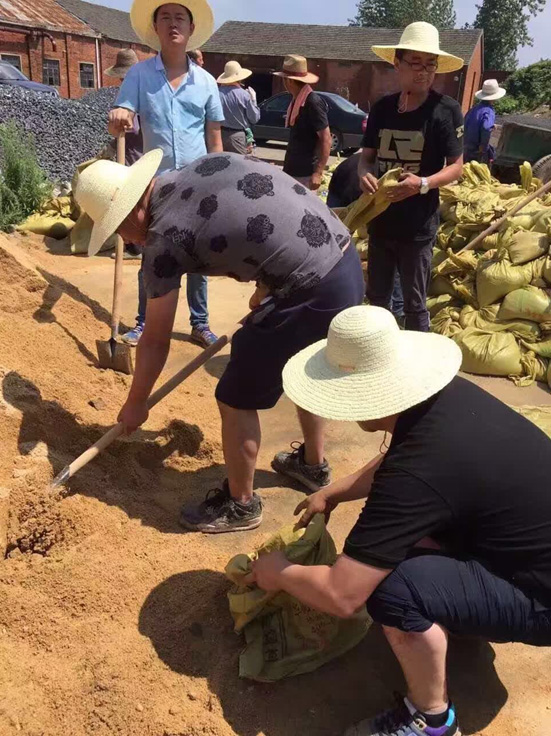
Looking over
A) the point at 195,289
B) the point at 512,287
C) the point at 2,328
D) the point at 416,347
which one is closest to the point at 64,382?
the point at 2,328

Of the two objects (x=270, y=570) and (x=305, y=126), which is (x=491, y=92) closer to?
(x=305, y=126)

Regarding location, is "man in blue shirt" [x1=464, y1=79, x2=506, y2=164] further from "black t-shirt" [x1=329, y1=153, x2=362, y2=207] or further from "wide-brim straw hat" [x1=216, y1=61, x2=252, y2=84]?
"black t-shirt" [x1=329, y1=153, x2=362, y2=207]

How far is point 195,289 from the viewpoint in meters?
4.31

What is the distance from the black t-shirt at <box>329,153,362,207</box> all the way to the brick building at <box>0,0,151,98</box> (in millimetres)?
20005

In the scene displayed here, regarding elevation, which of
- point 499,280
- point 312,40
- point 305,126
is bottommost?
point 499,280

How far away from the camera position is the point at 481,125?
306 inches

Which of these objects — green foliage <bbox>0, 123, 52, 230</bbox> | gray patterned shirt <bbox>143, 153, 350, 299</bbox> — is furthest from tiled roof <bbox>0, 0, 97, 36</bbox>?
gray patterned shirt <bbox>143, 153, 350, 299</bbox>

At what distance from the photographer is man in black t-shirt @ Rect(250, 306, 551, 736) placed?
1542 millimetres

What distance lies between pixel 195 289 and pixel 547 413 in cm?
230

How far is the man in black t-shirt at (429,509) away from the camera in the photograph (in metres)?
A: 1.54

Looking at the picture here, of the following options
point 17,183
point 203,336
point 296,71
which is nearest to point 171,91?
point 203,336

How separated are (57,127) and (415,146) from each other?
7.62 metres

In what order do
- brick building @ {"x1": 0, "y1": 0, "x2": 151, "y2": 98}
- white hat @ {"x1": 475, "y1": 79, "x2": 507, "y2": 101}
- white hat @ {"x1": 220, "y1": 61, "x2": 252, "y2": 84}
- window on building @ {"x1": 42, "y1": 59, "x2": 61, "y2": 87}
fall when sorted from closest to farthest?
white hat @ {"x1": 220, "y1": 61, "x2": 252, "y2": 84} → white hat @ {"x1": 475, "y1": 79, "x2": 507, "y2": 101} → brick building @ {"x1": 0, "y1": 0, "x2": 151, "y2": 98} → window on building @ {"x1": 42, "y1": 59, "x2": 61, "y2": 87}

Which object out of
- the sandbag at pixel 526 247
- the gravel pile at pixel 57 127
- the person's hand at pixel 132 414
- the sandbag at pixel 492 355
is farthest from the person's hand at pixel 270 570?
the gravel pile at pixel 57 127
